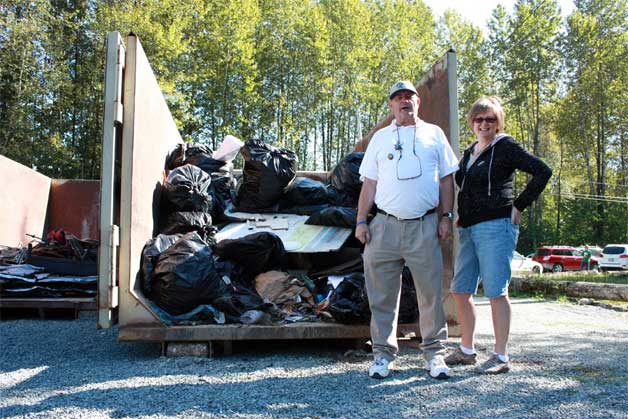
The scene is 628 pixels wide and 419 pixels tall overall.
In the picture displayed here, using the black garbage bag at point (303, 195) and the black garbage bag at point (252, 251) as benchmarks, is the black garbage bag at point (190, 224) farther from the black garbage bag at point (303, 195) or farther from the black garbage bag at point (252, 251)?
the black garbage bag at point (303, 195)

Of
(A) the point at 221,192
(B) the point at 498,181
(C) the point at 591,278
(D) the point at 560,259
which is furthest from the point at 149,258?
(D) the point at 560,259

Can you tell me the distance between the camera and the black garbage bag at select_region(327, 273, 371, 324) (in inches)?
132

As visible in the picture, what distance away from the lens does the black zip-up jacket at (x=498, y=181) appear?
2.82 m

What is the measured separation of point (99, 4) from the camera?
20.2 meters

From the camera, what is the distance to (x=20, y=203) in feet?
23.0

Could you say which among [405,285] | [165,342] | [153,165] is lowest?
[165,342]

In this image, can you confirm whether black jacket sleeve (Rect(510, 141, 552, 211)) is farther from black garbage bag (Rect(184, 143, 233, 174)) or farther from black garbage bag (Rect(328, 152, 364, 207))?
black garbage bag (Rect(184, 143, 233, 174))

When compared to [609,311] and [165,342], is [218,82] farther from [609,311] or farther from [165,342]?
[165,342]

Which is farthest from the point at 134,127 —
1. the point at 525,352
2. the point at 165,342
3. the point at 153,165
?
the point at 525,352

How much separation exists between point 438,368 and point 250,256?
186 centimetres

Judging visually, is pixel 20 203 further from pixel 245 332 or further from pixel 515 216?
pixel 515 216

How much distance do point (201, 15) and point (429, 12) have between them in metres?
13.6

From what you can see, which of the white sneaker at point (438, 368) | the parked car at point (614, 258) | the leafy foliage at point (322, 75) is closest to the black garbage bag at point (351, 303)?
the white sneaker at point (438, 368)

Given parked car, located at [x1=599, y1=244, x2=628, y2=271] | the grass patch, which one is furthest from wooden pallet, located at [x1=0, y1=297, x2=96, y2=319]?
parked car, located at [x1=599, y1=244, x2=628, y2=271]
